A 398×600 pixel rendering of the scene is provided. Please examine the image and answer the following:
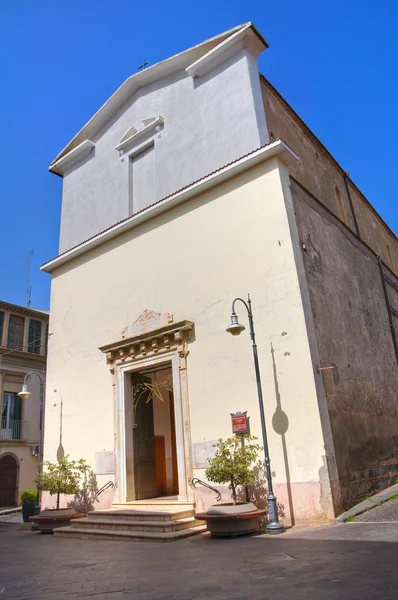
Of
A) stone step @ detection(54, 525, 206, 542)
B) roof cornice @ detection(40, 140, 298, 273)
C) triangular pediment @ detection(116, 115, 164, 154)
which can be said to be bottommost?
stone step @ detection(54, 525, 206, 542)

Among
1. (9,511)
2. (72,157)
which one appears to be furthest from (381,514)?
(9,511)

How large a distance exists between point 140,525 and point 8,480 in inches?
706

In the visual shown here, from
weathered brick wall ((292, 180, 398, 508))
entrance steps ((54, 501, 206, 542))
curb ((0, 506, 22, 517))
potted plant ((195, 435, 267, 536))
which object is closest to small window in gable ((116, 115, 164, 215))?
weathered brick wall ((292, 180, 398, 508))

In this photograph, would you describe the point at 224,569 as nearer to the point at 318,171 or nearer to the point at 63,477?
the point at 63,477

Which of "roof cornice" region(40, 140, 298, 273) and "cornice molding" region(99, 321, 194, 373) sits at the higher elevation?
"roof cornice" region(40, 140, 298, 273)

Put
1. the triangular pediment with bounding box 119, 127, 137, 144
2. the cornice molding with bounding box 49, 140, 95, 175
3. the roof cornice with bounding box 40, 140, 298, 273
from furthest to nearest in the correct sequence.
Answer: the cornice molding with bounding box 49, 140, 95, 175 → the triangular pediment with bounding box 119, 127, 137, 144 → the roof cornice with bounding box 40, 140, 298, 273

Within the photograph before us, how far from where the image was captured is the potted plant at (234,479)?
837 cm

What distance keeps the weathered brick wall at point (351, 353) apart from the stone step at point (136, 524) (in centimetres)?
312

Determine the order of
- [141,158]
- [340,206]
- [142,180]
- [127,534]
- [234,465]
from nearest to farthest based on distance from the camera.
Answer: [234,465] < [127,534] < [142,180] < [141,158] < [340,206]

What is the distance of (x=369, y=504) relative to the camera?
30.9 ft

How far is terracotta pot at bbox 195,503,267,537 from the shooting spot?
27.3 feet

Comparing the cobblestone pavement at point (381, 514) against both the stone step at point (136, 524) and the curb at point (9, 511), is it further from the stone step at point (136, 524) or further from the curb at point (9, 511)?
the curb at point (9, 511)

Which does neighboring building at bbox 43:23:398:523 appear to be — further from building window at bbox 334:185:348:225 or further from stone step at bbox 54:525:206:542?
stone step at bbox 54:525:206:542

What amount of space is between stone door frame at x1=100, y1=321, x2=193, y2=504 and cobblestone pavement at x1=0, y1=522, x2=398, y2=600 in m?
2.55
